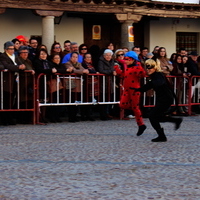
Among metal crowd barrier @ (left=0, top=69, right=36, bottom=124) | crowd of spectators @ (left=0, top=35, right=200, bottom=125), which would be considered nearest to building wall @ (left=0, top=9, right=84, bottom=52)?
crowd of spectators @ (left=0, top=35, right=200, bottom=125)

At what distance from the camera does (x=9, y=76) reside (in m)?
12.3

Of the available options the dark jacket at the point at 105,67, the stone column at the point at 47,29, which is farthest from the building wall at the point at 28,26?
the dark jacket at the point at 105,67

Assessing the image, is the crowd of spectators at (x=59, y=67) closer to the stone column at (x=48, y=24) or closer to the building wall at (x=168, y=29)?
the stone column at (x=48, y=24)

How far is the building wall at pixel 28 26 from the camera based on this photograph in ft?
69.7

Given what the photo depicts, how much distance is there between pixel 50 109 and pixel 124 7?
926cm

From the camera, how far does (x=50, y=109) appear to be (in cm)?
1315

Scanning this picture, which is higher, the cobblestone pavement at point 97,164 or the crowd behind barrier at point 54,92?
the crowd behind barrier at point 54,92

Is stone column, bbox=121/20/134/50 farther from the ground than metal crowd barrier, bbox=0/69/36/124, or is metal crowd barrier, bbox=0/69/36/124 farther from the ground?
stone column, bbox=121/20/134/50

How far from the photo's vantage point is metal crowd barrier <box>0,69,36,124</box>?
12320 mm

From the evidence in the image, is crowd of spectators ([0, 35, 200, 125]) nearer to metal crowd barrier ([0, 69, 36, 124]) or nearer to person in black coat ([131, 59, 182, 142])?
metal crowd barrier ([0, 69, 36, 124])

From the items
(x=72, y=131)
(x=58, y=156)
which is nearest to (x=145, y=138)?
(x=72, y=131)

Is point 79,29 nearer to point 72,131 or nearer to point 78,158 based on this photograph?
point 72,131

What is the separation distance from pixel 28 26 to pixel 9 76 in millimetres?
9735

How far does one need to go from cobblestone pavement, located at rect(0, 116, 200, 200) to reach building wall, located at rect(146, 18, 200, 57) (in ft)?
45.0
